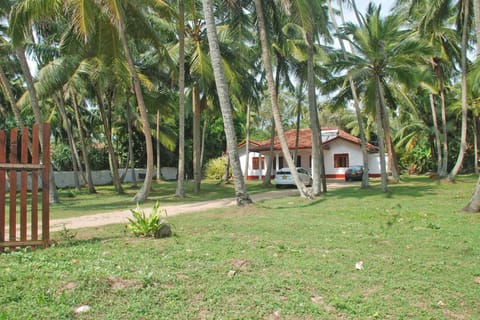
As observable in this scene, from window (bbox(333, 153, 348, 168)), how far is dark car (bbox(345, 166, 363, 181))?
10.2 ft

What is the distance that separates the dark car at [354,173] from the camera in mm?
32281

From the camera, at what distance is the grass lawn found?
4.30m

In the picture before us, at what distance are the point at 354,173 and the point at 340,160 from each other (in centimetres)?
408

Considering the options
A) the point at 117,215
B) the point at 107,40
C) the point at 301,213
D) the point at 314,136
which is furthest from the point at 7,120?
the point at 301,213

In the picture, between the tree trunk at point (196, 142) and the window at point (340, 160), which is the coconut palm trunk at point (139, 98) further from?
the window at point (340, 160)

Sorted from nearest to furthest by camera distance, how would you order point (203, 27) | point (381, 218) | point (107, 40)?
point (381, 218), point (107, 40), point (203, 27)

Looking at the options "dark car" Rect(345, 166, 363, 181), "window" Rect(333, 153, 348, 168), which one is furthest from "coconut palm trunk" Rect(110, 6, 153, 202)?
"window" Rect(333, 153, 348, 168)

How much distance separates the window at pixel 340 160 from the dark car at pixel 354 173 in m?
3.12

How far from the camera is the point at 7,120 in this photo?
30.2m

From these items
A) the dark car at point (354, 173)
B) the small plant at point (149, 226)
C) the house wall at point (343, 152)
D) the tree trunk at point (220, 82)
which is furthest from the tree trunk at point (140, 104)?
the house wall at point (343, 152)

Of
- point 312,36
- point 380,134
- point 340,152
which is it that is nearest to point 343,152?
point 340,152

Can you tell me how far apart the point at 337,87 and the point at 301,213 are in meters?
13.4

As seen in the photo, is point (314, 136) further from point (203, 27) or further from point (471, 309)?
point (471, 309)

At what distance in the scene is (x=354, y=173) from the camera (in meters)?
32.4
